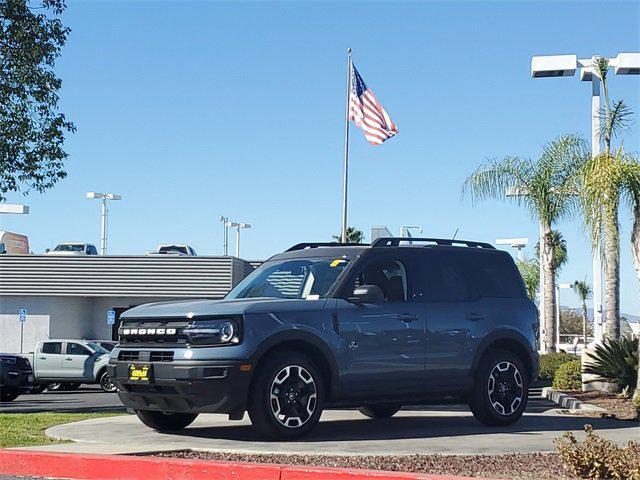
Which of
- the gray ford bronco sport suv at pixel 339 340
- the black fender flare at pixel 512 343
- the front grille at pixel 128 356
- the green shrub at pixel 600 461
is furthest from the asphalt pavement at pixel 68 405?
the green shrub at pixel 600 461

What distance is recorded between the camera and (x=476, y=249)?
39.8 feet

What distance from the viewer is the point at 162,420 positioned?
A: 439 inches

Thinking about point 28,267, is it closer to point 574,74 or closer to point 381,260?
point 574,74

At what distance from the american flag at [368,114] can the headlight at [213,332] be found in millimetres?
21626

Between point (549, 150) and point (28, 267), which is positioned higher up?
point (549, 150)

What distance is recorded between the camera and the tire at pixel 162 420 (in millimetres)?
11080

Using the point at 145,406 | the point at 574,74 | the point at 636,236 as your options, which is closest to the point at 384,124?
the point at 574,74

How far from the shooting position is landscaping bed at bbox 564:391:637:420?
44.7 ft

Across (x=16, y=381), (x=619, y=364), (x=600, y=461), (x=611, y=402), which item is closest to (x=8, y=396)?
(x=16, y=381)

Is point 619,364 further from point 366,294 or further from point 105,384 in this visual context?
point 105,384

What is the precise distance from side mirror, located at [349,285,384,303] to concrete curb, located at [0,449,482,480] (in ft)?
9.51

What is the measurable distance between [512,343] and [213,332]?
3921 mm

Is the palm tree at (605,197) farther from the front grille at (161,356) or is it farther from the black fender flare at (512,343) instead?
the front grille at (161,356)

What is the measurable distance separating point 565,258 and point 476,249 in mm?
69218
